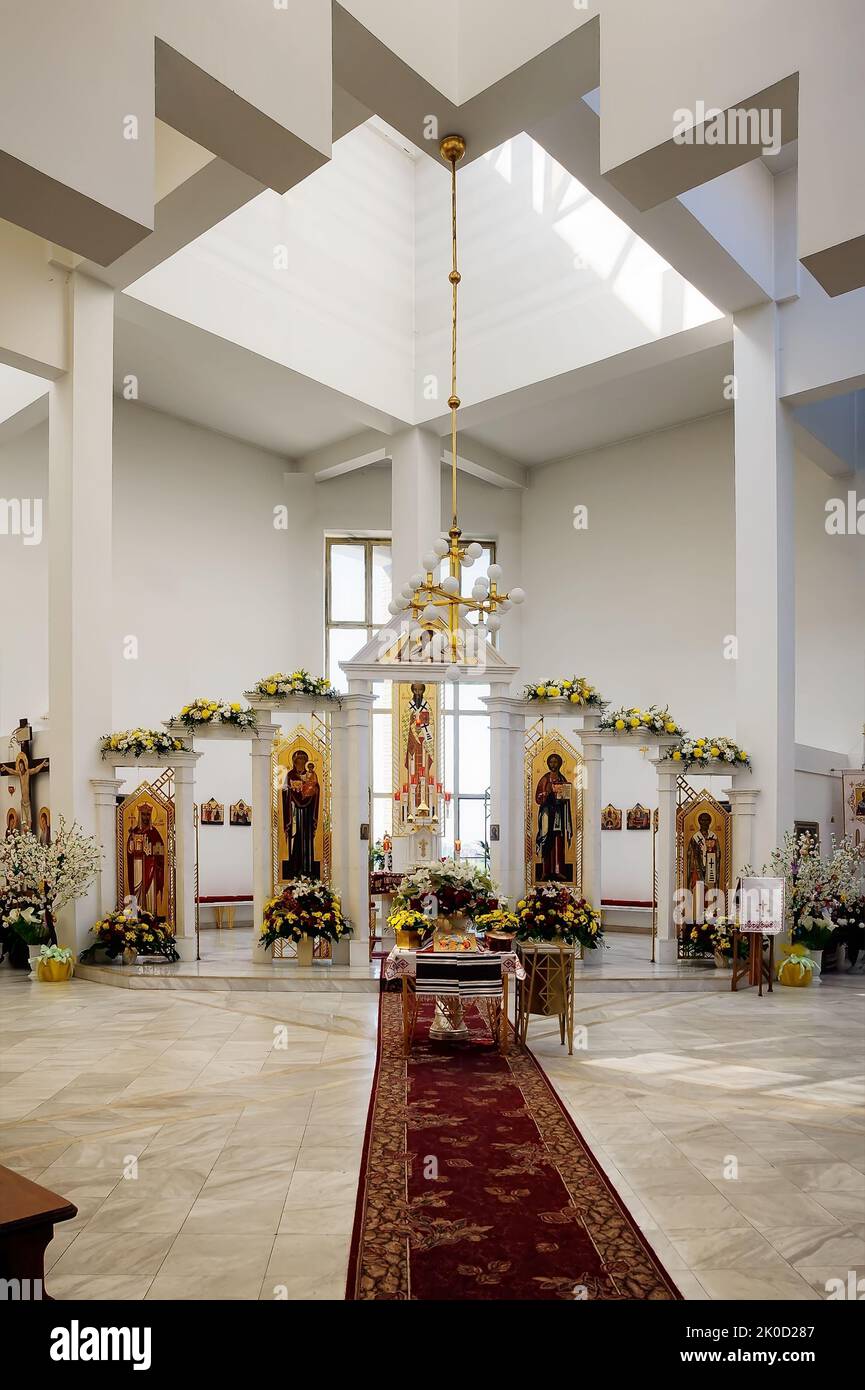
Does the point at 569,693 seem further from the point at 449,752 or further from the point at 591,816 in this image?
the point at 449,752

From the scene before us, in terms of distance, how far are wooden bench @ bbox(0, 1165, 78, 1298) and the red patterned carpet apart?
133 cm

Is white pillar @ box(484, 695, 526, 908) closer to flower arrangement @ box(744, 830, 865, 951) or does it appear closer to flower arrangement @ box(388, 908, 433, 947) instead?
flower arrangement @ box(744, 830, 865, 951)

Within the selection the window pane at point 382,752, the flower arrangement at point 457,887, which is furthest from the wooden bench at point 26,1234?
the window pane at point 382,752

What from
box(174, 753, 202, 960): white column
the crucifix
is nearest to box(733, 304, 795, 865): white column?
box(174, 753, 202, 960): white column

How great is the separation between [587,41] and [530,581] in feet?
40.0

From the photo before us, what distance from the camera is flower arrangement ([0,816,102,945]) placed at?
1142cm

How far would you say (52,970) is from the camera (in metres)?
11.6

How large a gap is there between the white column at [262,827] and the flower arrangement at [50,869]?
1757 millimetres

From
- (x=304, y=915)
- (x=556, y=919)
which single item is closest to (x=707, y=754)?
(x=556, y=919)

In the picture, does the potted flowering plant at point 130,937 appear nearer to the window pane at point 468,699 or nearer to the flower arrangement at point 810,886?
the flower arrangement at point 810,886

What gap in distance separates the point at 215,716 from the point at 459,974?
5417mm

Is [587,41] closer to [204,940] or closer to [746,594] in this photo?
[746,594]
